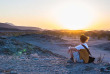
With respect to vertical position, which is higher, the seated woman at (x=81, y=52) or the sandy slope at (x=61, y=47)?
the seated woman at (x=81, y=52)

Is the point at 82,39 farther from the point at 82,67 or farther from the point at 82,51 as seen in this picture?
the point at 82,67

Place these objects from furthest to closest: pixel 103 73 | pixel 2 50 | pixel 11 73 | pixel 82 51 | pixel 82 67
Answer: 1. pixel 2 50
2. pixel 82 51
3. pixel 82 67
4. pixel 103 73
5. pixel 11 73

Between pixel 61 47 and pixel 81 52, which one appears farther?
pixel 61 47

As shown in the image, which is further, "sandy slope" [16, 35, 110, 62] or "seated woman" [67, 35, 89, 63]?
"sandy slope" [16, 35, 110, 62]

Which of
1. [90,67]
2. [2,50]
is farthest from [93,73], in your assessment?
[2,50]

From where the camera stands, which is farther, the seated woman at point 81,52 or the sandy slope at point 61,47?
the sandy slope at point 61,47

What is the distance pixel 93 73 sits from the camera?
635 centimetres

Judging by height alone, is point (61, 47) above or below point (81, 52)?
below

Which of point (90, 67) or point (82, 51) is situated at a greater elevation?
point (82, 51)

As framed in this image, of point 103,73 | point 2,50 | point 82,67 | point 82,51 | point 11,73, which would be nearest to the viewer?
point 11,73

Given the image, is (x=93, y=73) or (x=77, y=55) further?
(x=77, y=55)

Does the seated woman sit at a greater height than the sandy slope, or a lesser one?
greater

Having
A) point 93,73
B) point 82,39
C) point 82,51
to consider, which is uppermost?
point 82,39

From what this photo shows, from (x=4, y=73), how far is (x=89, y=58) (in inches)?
151
